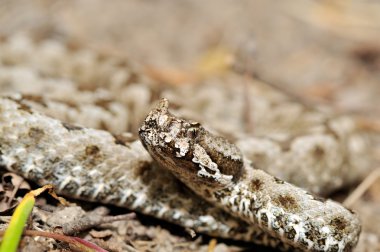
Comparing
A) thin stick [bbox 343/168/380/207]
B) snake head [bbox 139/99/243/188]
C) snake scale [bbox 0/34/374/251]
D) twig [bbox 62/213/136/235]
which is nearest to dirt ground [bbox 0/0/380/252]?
thin stick [bbox 343/168/380/207]

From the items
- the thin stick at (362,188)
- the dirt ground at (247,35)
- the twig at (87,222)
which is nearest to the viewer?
the twig at (87,222)

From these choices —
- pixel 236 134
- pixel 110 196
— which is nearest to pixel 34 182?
pixel 110 196

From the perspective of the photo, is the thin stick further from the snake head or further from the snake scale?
the snake head

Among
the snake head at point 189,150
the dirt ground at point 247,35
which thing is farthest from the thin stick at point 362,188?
the snake head at point 189,150

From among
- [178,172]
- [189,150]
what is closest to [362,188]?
[178,172]

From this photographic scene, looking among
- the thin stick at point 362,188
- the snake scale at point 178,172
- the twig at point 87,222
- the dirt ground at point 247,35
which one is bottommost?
the twig at point 87,222

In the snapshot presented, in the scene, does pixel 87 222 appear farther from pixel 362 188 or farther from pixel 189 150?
pixel 362 188

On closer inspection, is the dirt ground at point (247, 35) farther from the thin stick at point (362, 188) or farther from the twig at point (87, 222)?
the twig at point (87, 222)
